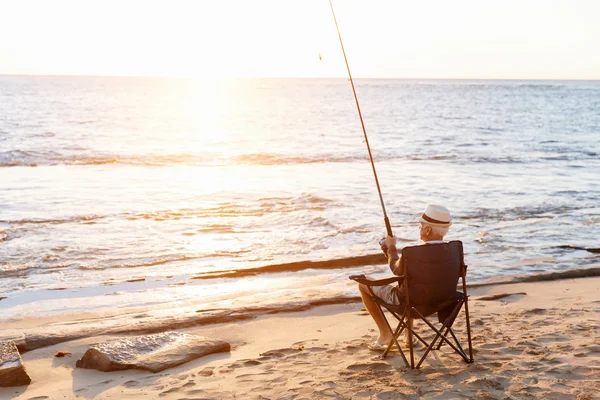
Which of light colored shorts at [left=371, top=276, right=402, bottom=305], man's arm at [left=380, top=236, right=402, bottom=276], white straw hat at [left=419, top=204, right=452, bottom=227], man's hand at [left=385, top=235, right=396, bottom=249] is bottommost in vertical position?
light colored shorts at [left=371, top=276, right=402, bottom=305]

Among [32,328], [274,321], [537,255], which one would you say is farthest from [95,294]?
[537,255]

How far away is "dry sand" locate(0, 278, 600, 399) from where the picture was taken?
4.12 metres

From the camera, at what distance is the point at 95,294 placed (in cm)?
727

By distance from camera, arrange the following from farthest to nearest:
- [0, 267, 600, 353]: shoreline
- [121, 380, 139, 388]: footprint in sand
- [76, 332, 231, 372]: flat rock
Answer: [0, 267, 600, 353]: shoreline < [76, 332, 231, 372]: flat rock < [121, 380, 139, 388]: footprint in sand

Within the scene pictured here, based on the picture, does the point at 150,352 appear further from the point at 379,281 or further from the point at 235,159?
the point at 235,159

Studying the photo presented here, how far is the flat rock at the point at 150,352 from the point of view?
4727mm

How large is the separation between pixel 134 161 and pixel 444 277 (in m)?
19.4

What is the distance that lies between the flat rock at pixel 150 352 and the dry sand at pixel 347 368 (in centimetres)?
7

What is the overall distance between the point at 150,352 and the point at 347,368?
1470mm

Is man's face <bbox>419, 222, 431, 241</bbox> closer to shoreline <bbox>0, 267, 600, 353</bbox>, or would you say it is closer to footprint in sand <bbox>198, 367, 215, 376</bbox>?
footprint in sand <bbox>198, 367, 215, 376</bbox>

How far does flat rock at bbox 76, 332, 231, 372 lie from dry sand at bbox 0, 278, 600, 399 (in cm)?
7

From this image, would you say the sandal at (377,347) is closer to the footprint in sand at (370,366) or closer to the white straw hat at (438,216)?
the footprint in sand at (370,366)

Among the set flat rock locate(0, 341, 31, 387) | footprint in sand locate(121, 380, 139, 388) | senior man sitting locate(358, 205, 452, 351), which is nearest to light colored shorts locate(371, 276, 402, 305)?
senior man sitting locate(358, 205, 452, 351)

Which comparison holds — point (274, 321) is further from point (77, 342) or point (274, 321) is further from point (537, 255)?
point (537, 255)
